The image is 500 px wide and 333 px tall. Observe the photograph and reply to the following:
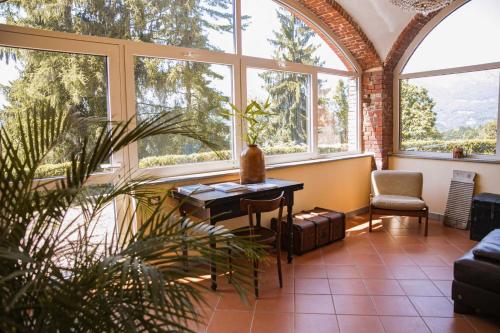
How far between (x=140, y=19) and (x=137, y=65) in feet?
1.46

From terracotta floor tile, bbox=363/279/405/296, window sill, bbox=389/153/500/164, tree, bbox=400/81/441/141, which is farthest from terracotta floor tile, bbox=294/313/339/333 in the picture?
tree, bbox=400/81/441/141

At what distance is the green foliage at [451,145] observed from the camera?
15.7 feet

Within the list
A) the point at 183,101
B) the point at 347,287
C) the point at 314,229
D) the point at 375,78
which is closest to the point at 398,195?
the point at 314,229

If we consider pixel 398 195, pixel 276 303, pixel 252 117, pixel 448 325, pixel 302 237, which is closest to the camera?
pixel 448 325

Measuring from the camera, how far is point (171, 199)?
3.54 metres

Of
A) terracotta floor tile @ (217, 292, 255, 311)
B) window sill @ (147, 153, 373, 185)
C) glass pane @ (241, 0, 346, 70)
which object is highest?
glass pane @ (241, 0, 346, 70)

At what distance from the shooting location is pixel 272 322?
2627mm

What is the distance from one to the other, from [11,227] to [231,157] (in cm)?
Answer: 314

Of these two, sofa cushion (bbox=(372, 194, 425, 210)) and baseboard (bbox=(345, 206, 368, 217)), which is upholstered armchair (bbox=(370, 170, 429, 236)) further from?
baseboard (bbox=(345, 206, 368, 217))

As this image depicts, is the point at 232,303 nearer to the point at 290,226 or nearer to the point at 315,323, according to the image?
the point at 315,323

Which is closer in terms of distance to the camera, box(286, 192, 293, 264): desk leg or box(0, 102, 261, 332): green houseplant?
box(0, 102, 261, 332): green houseplant

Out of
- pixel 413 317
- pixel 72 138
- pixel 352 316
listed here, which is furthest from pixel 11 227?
pixel 413 317

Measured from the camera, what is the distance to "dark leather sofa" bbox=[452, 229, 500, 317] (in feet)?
8.23

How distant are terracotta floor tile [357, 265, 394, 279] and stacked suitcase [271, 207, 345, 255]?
0.62 meters
